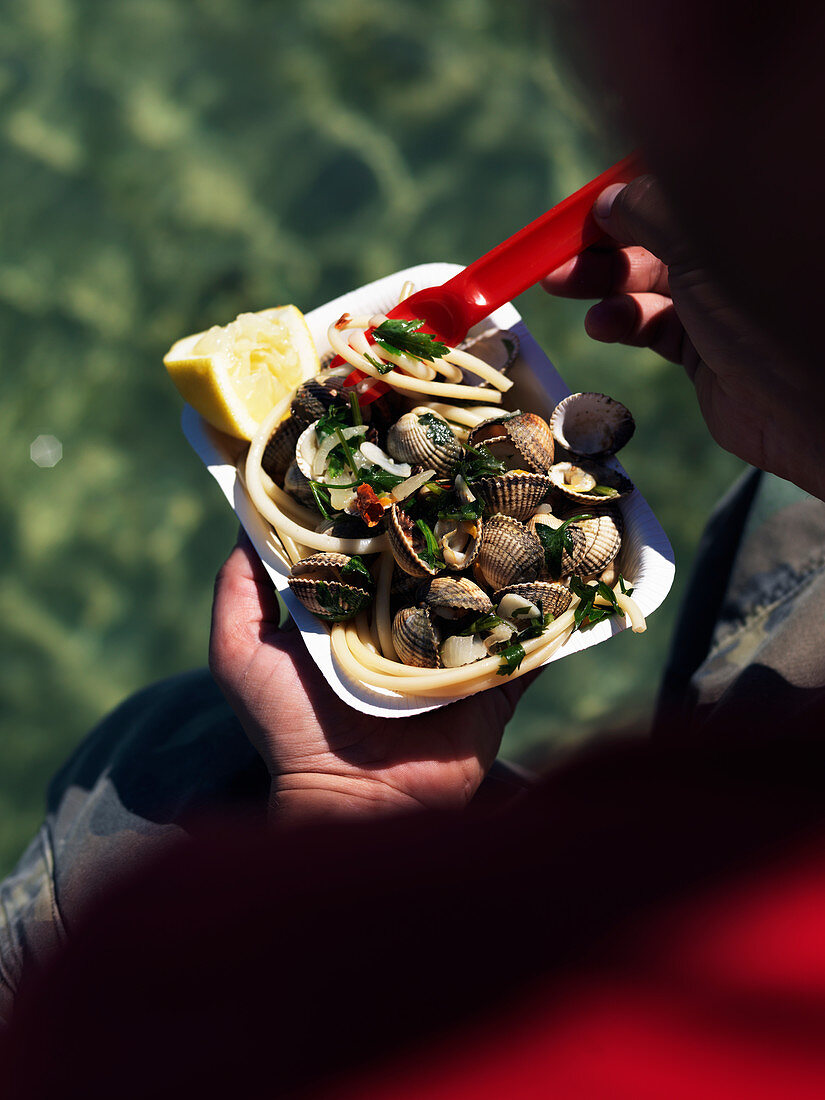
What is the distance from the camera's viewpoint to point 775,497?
3.34m

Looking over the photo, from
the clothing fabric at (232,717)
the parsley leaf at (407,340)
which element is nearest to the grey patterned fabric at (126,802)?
the clothing fabric at (232,717)

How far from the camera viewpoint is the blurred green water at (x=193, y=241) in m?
4.70

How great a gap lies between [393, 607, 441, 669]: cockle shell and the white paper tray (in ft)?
0.46

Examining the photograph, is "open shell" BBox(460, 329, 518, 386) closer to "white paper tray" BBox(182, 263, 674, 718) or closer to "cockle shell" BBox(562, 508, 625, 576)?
"white paper tray" BBox(182, 263, 674, 718)

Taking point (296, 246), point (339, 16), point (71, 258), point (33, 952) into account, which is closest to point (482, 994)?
point (33, 952)

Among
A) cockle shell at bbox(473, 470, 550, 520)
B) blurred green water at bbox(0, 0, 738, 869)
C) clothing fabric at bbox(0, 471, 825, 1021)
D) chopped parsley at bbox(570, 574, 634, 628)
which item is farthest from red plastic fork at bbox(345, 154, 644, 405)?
blurred green water at bbox(0, 0, 738, 869)

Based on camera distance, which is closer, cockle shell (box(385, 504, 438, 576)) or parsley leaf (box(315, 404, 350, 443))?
cockle shell (box(385, 504, 438, 576))

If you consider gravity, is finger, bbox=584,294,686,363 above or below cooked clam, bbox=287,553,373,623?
below

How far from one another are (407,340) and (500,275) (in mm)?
402

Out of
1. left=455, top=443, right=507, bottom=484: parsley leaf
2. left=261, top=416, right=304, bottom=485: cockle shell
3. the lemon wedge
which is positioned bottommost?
left=455, top=443, right=507, bottom=484: parsley leaf

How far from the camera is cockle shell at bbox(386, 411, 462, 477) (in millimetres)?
2537

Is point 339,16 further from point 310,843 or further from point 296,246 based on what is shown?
point 310,843

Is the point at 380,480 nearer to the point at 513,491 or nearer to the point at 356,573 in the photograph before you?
the point at 356,573

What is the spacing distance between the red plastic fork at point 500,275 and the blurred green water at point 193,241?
7.44 ft
